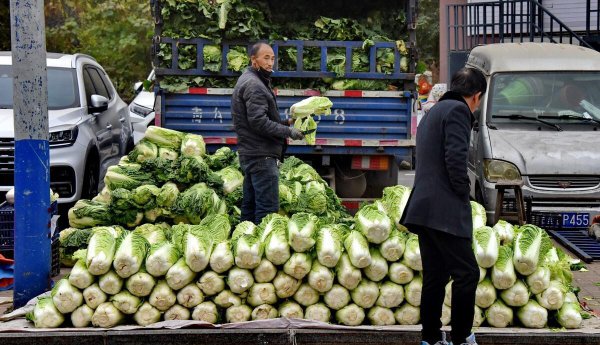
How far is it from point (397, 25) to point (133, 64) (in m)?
19.4

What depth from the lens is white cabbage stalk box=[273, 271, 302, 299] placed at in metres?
6.75

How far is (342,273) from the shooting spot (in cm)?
673

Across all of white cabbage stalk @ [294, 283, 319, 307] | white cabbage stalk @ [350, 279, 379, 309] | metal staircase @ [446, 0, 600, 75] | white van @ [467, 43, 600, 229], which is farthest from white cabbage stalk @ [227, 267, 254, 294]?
metal staircase @ [446, 0, 600, 75]

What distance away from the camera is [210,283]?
6715 mm

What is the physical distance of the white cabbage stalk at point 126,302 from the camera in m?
6.62

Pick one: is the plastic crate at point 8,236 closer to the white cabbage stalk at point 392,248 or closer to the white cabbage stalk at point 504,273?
the white cabbage stalk at point 392,248

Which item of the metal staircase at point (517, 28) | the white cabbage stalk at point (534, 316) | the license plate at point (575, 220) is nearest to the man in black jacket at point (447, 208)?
the white cabbage stalk at point (534, 316)

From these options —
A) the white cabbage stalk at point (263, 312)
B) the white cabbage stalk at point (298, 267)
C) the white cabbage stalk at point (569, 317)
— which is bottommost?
the white cabbage stalk at point (569, 317)

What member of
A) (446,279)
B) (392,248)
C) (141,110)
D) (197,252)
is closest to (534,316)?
(446,279)

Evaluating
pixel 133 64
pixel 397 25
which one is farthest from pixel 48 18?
pixel 397 25

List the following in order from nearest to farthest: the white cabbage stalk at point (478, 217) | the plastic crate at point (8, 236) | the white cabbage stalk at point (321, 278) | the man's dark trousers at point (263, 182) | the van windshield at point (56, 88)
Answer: the white cabbage stalk at point (321, 278) → the white cabbage stalk at point (478, 217) → the man's dark trousers at point (263, 182) → the plastic crate at point (8, 236) → the van windshield at point (56, 88)

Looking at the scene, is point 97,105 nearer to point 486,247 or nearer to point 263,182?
point 263,182

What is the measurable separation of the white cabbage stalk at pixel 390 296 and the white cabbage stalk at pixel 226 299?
3.17 ft

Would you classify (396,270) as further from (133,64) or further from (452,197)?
(133,64)
